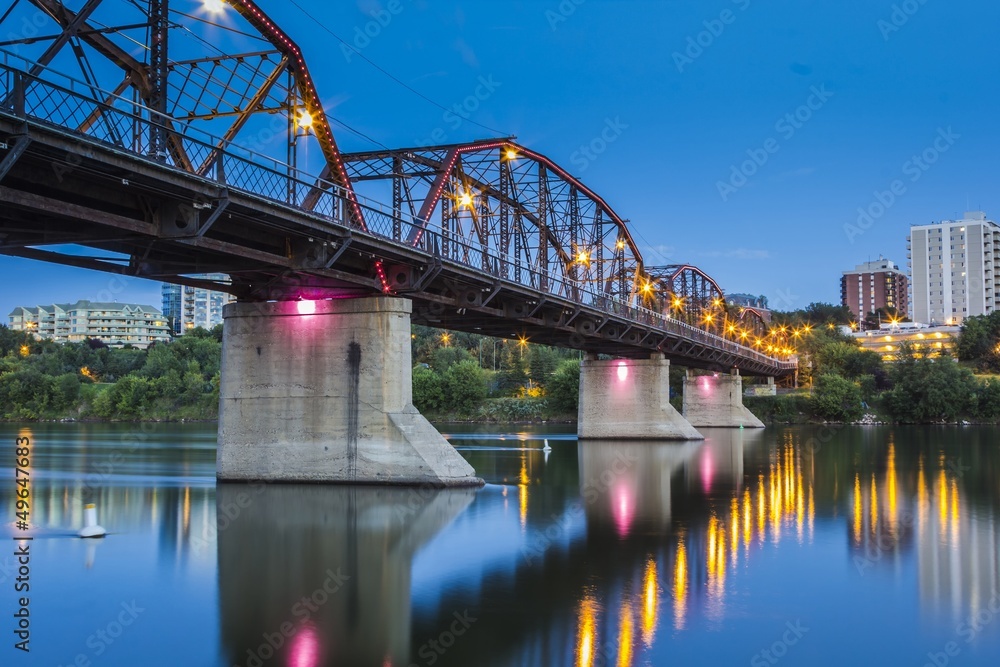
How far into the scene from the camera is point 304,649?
13.6 m

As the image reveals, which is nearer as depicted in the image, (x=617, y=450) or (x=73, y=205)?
(x=73, y=205)

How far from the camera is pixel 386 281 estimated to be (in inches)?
1341

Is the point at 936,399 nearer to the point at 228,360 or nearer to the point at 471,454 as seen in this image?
the point at 471,454

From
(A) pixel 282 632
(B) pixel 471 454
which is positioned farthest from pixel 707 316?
(A) pixel 282 632

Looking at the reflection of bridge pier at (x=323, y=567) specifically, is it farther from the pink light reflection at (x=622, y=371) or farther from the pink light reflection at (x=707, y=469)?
the pink light reflection at (x=622, y=371)

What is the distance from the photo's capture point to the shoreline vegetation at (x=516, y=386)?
116 meters

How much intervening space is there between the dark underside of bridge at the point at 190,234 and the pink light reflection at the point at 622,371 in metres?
29.5

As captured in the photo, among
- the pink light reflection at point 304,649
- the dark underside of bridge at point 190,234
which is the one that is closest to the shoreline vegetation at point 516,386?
the dark underside of bridge at point 190,234

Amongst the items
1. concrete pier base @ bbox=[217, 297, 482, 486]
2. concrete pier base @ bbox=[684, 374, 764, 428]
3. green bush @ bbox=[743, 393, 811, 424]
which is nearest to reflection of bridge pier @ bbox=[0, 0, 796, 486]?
concrete pier base @ bbox=[217, 297, 482, 486]

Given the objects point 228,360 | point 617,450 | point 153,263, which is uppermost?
point 153,263

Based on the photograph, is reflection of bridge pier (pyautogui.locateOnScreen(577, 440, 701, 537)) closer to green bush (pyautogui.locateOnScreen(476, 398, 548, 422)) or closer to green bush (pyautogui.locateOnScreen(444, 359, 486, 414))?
green bush (pyautogui.locateOnScreen(476, 398, 548, 422))

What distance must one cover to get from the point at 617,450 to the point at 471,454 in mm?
10806

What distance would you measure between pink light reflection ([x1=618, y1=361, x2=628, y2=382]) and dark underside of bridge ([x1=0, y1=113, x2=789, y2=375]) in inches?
1162

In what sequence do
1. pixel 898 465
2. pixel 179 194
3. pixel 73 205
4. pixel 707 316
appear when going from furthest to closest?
pixel 707 316 → pixel 898 465 → pixel 179 194 → pixel 73 205
